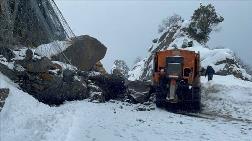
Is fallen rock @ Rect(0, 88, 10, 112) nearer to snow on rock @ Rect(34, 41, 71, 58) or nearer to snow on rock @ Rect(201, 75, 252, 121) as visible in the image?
snow on rock @ Rect(34, 41, 71, 58)

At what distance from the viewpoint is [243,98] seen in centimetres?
2611

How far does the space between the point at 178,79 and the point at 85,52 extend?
585 cm

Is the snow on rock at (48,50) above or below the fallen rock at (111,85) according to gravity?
above

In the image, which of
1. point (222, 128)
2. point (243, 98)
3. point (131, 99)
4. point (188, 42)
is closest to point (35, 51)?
point (131, 99)

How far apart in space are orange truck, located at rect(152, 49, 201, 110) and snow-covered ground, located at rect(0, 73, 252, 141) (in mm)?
1480

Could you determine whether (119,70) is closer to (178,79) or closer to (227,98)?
(227,98)

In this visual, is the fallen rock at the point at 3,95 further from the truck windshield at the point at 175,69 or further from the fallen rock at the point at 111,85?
the fallen rock at the point at 111,85

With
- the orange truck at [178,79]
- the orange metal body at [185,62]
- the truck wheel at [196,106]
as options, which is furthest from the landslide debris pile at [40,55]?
the truck wheel at [196,106]

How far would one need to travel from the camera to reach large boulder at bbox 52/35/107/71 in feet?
81.9

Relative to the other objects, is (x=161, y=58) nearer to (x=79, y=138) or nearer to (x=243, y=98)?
(x=243, y=98)

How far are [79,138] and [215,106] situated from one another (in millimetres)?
13417

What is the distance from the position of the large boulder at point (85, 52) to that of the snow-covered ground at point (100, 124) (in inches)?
174

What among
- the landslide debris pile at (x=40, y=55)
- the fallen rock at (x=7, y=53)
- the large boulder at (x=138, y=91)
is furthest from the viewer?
the large boulder at (x=138, y=91)

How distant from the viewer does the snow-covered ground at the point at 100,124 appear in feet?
38.1
